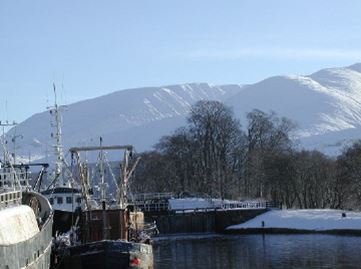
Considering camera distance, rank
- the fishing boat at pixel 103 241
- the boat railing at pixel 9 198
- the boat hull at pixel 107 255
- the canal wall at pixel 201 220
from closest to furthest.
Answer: the boat railing at pixel 9 198 < the boat hull at pixel 107 255 < the fishing boat at pixel 103 241 < the canal wall at pixel 201 220

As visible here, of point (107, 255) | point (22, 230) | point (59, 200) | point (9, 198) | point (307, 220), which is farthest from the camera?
point (307, 220)

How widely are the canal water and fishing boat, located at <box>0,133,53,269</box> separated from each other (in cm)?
1666

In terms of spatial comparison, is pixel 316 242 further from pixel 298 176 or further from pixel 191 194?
pixel 191 194

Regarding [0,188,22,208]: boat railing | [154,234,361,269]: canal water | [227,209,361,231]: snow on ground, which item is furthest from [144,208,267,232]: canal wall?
[0,188,22,208]: boat railing

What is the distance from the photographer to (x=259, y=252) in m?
72.8

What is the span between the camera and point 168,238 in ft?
331

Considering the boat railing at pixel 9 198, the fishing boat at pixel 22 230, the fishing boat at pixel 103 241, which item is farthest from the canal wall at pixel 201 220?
the boat railing at pixel 9 198

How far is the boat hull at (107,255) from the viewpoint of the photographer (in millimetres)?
48094

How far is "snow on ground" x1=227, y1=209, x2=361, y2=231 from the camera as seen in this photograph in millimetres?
94375

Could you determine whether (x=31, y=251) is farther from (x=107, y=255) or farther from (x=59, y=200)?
(x=59, y=200)

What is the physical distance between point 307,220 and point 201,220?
15.4 m

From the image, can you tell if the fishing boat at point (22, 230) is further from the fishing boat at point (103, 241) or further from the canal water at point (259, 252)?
the canal water at point (259, 252)

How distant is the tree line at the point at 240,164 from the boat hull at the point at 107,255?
227 feet

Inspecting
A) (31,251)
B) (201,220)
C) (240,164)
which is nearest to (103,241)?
(31,251)
